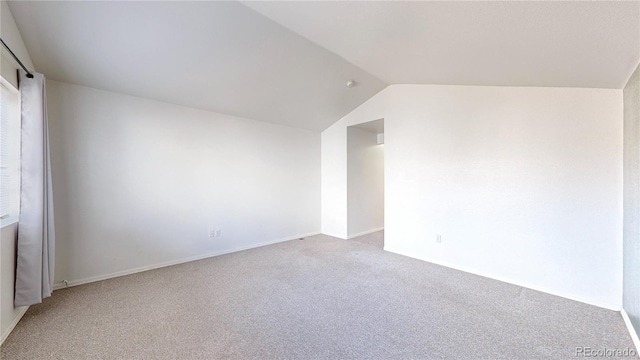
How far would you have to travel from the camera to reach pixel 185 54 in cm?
254

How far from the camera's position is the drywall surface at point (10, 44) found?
1.76 m

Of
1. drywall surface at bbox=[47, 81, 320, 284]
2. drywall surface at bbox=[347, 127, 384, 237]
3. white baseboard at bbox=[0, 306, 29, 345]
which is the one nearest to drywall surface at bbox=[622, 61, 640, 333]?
drywall surface at bbox=[347, 127, 384, 237]

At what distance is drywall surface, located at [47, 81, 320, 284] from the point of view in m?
2.76

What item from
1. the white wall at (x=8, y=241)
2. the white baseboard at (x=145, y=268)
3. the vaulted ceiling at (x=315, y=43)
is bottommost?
the white baseboard at (x=145, y=268)

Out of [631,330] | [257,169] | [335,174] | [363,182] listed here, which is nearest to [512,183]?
[631,330]

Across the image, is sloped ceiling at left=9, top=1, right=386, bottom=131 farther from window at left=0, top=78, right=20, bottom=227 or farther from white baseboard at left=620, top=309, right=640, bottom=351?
white baseboard at left=620, top=309, right=640, bottom=351

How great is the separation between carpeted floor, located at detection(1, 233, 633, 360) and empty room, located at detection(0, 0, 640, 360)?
0.02 metres

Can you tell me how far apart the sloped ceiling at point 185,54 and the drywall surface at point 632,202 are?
8.43 feet

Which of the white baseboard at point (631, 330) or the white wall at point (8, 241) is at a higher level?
the white wall at point (8, 241)

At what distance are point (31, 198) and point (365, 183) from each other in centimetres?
465

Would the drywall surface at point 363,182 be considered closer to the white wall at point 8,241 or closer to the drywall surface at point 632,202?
the drywall surface at point 632,202

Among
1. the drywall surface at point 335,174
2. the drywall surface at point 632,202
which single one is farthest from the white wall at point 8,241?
the drywall surface at point 632,202

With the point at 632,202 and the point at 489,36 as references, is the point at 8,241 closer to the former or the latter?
the point at 489,36

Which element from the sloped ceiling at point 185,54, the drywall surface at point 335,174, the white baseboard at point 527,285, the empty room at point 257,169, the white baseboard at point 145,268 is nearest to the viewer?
the empty room at point 257,169
